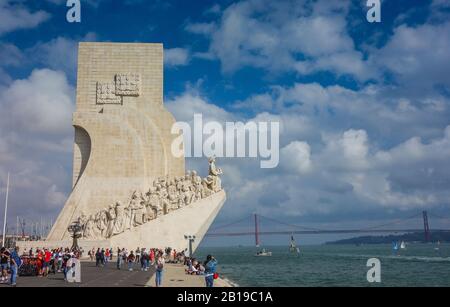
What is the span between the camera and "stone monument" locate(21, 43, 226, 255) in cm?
2052

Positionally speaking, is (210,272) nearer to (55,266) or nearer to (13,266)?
(13,266)

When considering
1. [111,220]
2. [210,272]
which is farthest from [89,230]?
[210,272]

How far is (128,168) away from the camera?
23.8 metres

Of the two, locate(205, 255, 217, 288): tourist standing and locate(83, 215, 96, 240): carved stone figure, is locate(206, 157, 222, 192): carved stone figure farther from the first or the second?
locate(205, 255, 217, 288): tourist standing

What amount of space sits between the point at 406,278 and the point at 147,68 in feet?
55.2

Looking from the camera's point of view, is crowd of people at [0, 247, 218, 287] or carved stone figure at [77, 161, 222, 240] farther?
carved stone figure at [77, 161, 222, 240]

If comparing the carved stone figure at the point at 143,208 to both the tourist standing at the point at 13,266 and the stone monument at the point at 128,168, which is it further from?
the tourist standing at the point at 13,266

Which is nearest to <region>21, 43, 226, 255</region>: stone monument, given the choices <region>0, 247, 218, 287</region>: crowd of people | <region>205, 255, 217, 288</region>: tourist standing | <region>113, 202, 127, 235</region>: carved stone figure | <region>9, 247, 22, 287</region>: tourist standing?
<region>113, 202, 127, 235</region>: carved stone figure

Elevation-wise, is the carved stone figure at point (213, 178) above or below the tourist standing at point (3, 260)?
above

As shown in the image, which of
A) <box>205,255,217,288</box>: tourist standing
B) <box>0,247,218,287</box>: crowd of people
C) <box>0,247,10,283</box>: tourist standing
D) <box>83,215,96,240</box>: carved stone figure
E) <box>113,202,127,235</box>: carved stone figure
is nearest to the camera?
<box>205,255,217,288</box>: tourist standing

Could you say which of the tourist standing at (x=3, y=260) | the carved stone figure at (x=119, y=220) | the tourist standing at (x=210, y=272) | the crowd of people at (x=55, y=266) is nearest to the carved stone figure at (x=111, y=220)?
the carved stone figure at (x=119, y=220)

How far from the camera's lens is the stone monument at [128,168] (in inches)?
808

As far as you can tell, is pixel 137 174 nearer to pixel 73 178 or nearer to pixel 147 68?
pixel 73 178

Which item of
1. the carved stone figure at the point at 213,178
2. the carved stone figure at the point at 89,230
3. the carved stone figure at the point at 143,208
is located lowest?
the carved stone figure at the point at 89,230
